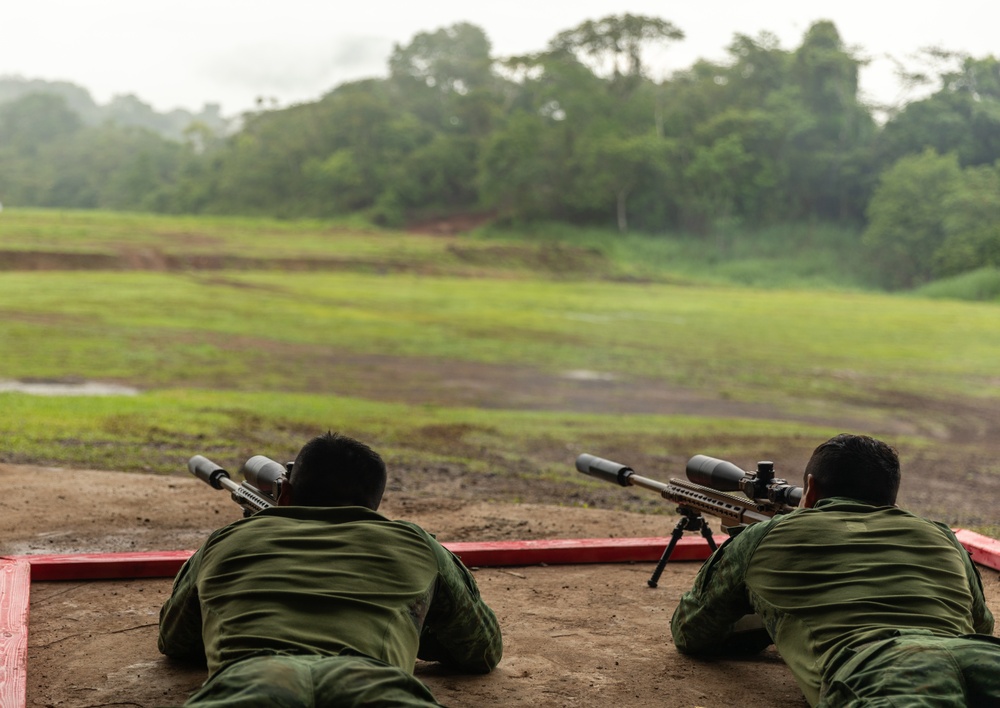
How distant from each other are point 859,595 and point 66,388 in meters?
11.4

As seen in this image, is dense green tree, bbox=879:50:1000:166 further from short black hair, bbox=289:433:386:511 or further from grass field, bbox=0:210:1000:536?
short black hair, bbox=289:433:386:511

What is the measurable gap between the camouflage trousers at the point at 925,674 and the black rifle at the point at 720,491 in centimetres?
91

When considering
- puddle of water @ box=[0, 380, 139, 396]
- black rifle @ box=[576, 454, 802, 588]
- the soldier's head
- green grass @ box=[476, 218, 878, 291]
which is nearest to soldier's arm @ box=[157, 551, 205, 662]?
the soldier's head

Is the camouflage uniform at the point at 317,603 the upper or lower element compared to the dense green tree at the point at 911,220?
lower

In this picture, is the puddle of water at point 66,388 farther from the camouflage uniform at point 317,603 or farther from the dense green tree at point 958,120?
the dense green tree at point 958,120

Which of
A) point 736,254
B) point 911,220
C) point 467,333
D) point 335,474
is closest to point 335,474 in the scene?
point 335,474

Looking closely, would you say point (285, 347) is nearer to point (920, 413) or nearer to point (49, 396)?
point (49, 396)

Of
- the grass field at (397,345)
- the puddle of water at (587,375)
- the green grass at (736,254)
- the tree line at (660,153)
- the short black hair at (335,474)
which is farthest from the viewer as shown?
the tree line at (660,153)

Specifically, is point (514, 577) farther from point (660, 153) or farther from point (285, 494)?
point (660, 153)

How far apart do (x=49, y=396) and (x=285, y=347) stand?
19.3 ft

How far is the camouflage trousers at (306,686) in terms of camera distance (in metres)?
2.18

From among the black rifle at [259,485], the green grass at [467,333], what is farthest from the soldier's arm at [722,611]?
the green grass at [467,333]

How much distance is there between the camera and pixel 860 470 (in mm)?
3029

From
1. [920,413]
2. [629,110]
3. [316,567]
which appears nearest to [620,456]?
[920,413]
